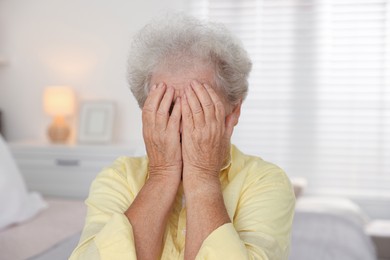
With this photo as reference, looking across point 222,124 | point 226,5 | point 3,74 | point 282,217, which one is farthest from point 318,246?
point 3,74

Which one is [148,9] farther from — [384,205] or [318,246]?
[318,246]

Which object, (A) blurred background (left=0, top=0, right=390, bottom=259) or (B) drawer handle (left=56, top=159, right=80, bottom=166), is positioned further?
(B) drawer handle (left=56, top=159, right=80, bottom=166)

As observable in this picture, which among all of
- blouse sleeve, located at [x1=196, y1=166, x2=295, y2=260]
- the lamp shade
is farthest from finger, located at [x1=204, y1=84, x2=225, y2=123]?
the lamp shade

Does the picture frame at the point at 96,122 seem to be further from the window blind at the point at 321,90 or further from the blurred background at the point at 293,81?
the window blind at the point at 321,90

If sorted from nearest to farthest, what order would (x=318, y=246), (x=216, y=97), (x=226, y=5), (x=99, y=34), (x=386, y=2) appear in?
1. (x=216, y=97)
2. (x=318, y=246)
3. (x=386, y=2)
4. (x=226, y=5)
5. (x=99, y=34)

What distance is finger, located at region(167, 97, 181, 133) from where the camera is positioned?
4.26 ft

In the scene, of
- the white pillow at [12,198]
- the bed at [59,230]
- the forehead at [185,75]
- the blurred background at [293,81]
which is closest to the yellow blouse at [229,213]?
the forehead at [185,75]

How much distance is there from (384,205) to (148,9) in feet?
7.31

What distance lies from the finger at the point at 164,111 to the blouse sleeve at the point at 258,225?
26 cm

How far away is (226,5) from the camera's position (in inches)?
173

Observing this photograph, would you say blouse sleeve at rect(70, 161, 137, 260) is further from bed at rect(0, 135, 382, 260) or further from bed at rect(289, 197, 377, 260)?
bed at rect(289, 197, 377, 260)

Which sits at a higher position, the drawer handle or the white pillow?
the white pillow

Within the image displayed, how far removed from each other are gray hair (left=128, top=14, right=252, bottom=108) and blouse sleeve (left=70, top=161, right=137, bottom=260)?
0.24 m

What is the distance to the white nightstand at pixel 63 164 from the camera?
4.25 m
